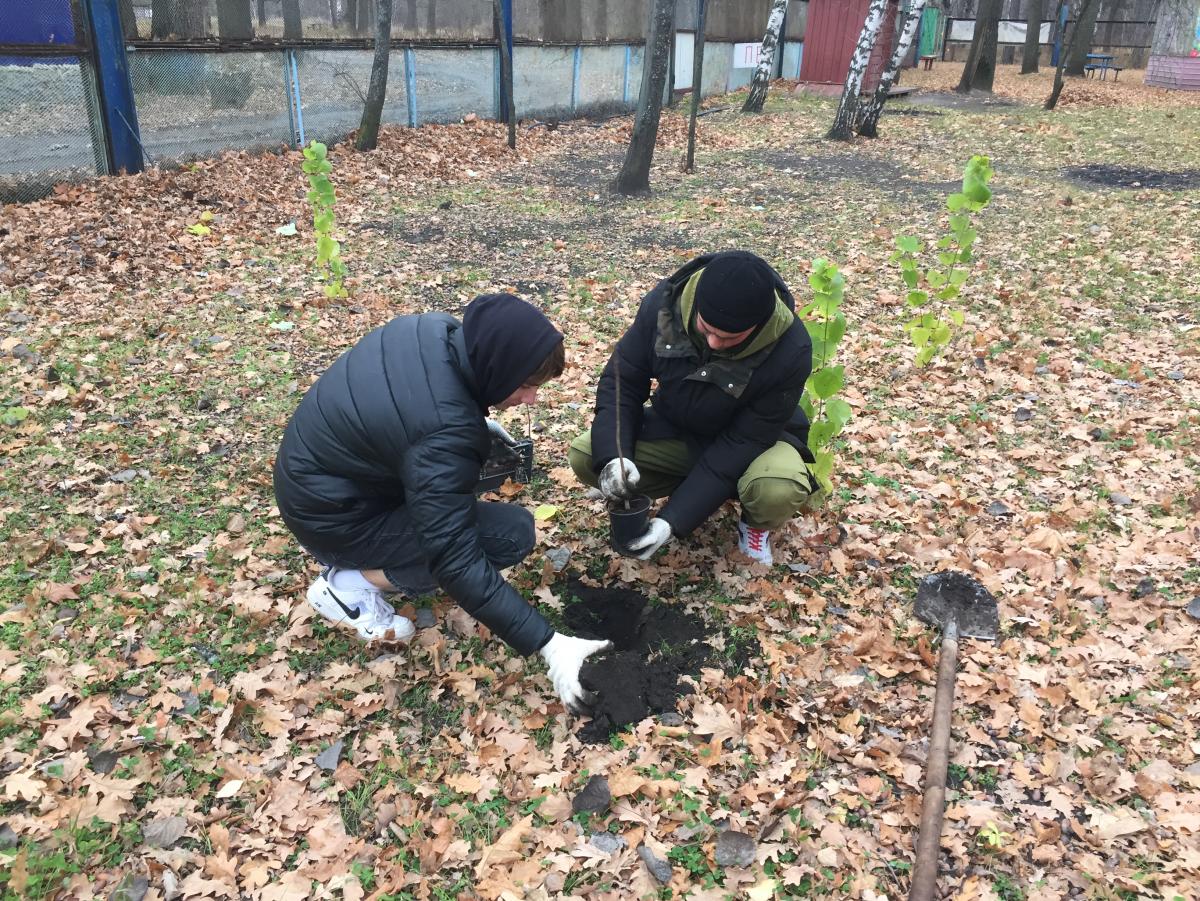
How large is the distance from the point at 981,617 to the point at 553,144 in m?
11.4

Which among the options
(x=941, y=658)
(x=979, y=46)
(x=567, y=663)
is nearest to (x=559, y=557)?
(x=567, y=663)

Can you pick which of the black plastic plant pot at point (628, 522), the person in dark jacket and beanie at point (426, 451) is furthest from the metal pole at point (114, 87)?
the black plastic plant pot at point (628, 522)

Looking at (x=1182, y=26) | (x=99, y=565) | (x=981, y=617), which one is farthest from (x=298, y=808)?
(x=1182, y=26)

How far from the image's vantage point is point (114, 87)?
323 inches

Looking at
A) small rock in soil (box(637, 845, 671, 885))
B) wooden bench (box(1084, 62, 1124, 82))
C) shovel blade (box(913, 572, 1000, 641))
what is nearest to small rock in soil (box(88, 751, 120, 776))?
small rock in soil (box(637, 845, 671, 885))

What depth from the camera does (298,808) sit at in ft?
8.29

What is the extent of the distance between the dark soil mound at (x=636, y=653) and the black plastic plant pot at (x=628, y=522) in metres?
0.25

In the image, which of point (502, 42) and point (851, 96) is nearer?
point (502, 42)

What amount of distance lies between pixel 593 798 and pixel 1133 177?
1157 centimetres

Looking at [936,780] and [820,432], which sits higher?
[820,432]

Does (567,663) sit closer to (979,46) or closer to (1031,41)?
(979,46)

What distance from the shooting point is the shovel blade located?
315 cm

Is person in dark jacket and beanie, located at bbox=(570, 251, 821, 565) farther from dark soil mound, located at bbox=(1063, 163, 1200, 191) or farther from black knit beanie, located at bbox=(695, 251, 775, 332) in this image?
dark soil mound, located at bbox=(1063, 163, 1200, 191)

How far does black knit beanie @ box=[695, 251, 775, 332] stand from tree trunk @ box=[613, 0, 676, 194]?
23.0 ft
